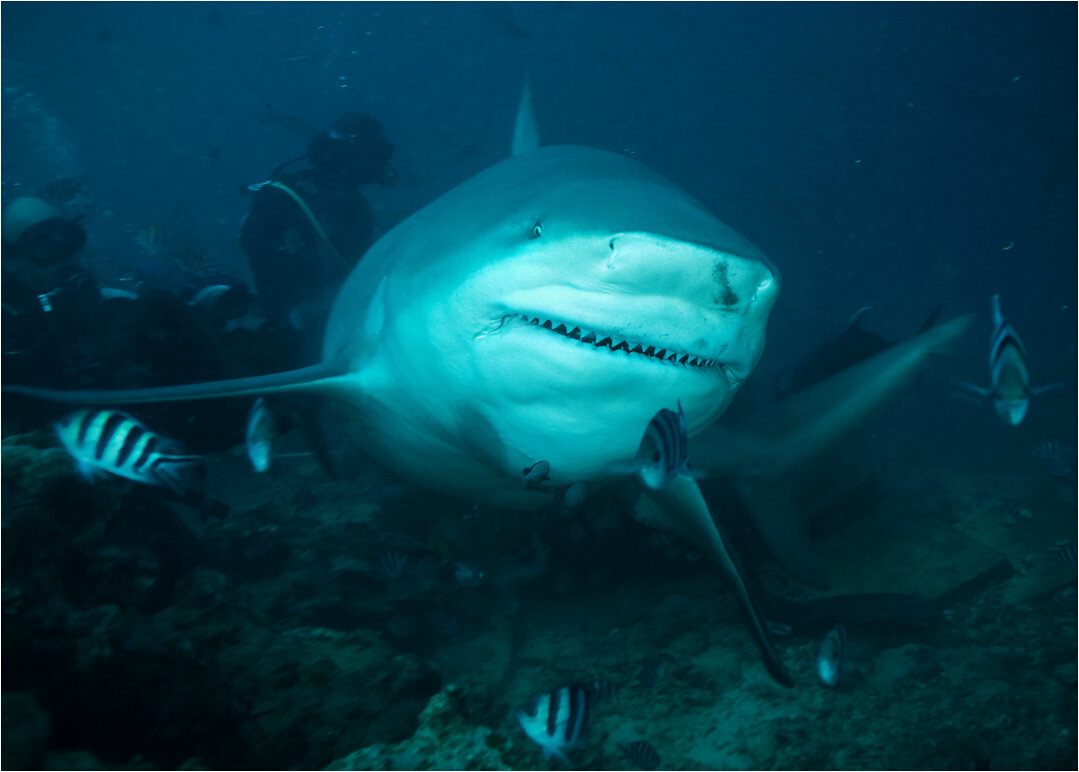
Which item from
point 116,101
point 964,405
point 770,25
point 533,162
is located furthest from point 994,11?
point 116,101

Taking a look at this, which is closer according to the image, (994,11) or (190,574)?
(190,574)

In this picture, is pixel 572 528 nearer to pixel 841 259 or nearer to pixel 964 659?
pixel 964 659

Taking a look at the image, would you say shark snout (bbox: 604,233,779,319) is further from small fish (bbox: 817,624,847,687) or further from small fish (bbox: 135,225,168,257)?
small fish (bbox: 135,225,168,257)

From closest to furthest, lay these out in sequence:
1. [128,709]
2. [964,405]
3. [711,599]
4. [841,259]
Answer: [128,709] → [711,599] → [964,405] → [841,259]

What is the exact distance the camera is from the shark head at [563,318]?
6.52 ft

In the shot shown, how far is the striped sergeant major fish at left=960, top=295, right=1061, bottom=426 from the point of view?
112 inches

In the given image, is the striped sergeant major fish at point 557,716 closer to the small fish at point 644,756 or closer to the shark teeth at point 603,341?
the small fish at point 644,756

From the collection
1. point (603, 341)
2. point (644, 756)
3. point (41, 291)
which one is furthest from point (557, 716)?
point (41, 291)

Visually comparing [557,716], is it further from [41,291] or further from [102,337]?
[41,291]

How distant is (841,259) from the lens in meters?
44.0

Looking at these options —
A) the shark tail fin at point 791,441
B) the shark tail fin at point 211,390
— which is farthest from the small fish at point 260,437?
the shark tail fin at point 791,441

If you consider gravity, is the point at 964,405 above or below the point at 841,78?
below

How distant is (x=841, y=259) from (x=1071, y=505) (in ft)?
139

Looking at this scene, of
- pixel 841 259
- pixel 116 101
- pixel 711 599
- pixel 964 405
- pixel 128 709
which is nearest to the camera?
pixel 128 709
